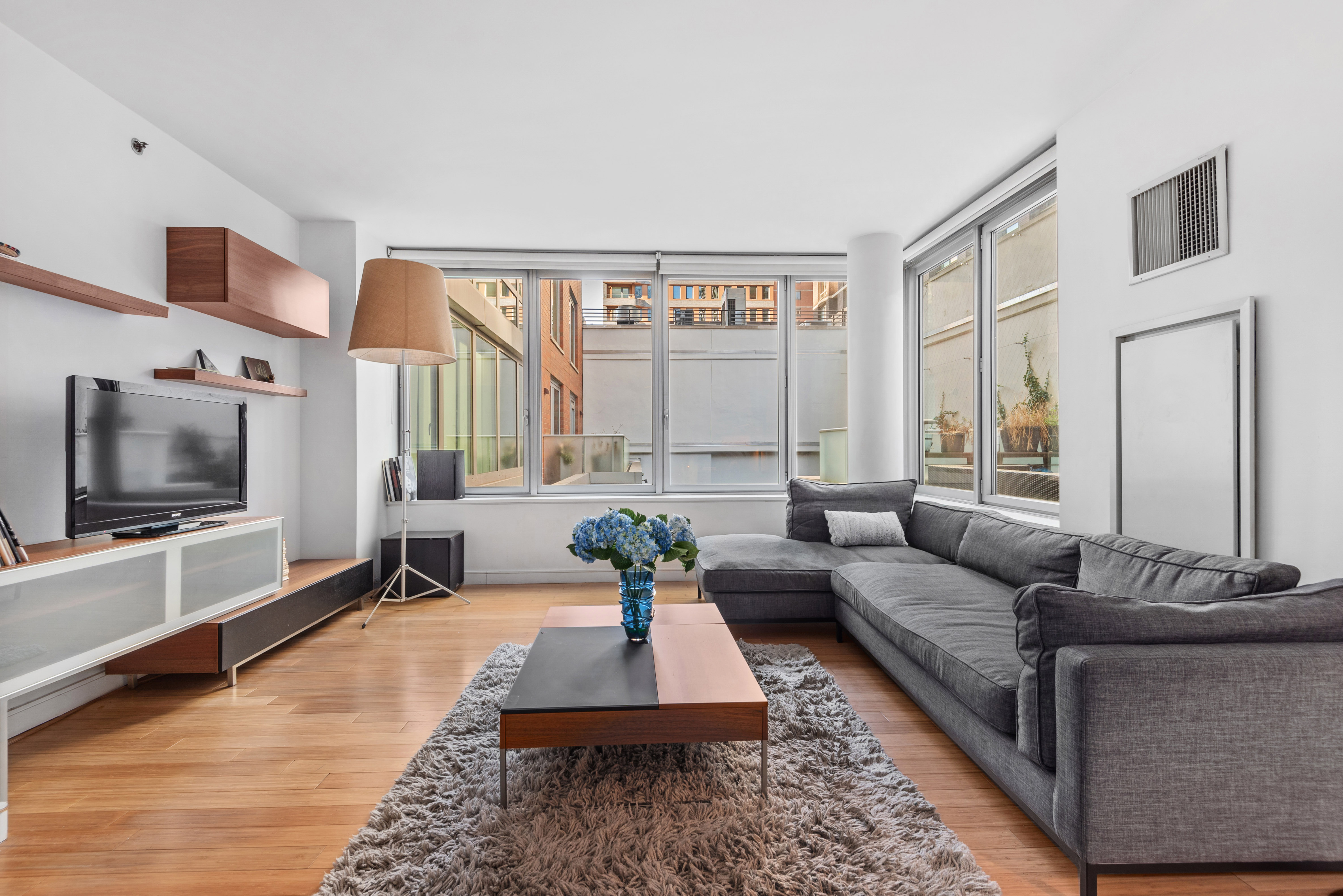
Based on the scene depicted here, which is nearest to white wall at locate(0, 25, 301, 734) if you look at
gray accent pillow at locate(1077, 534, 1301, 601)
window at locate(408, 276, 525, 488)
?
window at locate(408, 276, 525, 488)

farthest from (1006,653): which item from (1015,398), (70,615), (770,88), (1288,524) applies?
(70,615)

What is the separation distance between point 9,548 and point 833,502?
150 inches

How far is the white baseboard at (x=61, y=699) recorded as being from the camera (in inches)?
92.7

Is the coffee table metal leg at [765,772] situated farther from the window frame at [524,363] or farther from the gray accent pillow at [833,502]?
the window frame at [524,363]

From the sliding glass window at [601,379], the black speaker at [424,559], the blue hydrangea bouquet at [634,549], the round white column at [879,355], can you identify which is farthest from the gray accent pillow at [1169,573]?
the black speaker at [424,559]

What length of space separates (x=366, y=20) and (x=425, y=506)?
3297mm

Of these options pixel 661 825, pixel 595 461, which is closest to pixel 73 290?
pixel 661 825

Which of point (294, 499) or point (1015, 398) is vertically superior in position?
point (1015, 398)

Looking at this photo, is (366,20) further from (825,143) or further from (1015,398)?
(1015,398)

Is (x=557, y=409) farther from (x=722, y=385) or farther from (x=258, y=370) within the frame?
(x=258, y=370)

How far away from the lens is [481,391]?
516 centimetres

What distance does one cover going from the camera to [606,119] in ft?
9.87

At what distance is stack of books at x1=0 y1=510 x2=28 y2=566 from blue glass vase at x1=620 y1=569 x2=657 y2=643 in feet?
6.25

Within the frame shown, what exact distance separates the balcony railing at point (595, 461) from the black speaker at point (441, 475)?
2.52 feet
